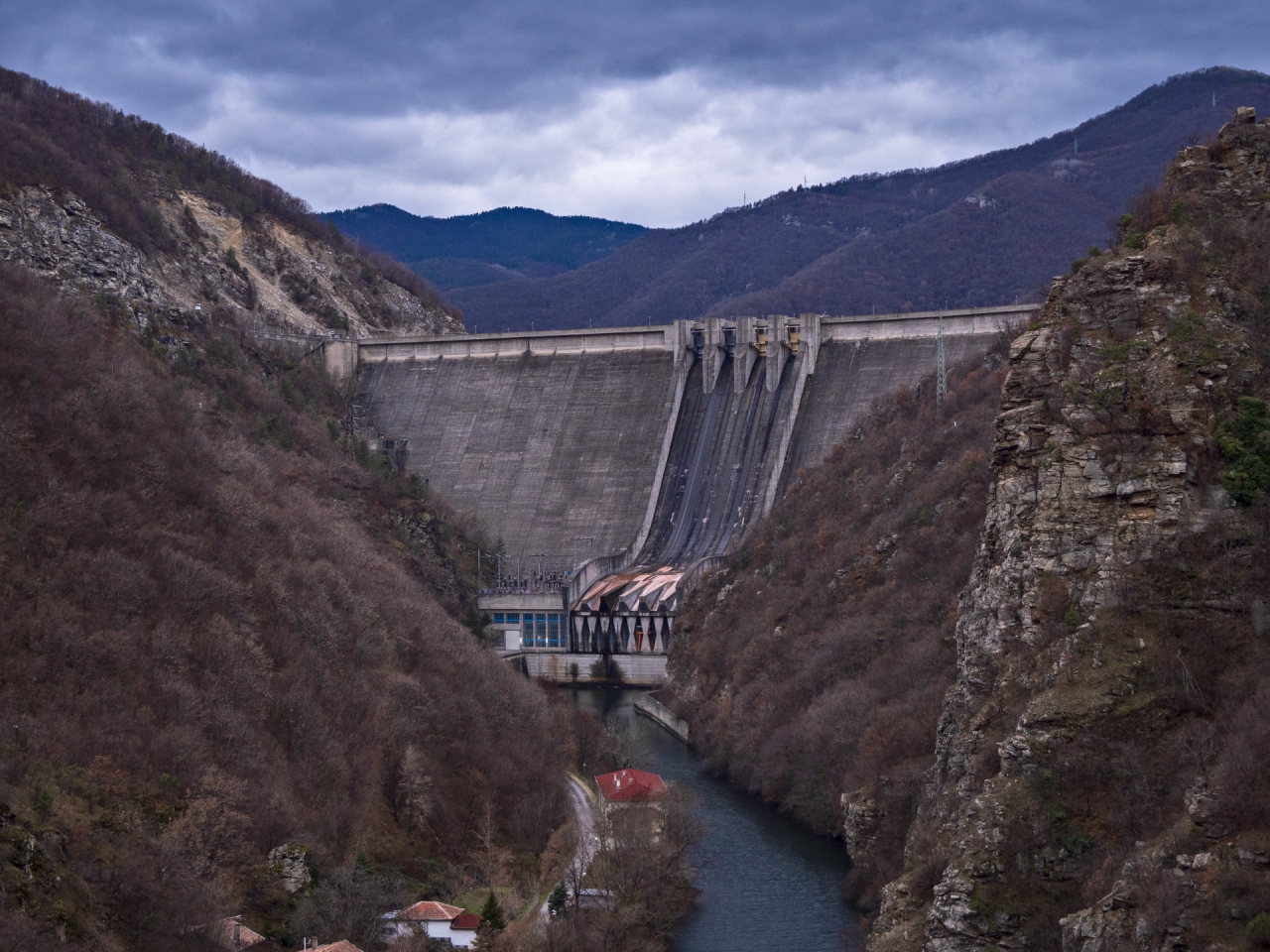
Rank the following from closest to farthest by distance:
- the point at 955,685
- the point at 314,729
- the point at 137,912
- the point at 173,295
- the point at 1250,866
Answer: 1. the point at 1250,866
2. the point at 137,912
3. the point at 955,685
4. the point at 314,729
5. the point at 173,295

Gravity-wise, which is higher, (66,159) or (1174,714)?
(66,159)

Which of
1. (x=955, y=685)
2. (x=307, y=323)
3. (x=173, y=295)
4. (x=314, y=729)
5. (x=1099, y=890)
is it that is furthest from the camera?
(x=307, y=323)

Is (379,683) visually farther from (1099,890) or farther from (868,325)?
(868,325)

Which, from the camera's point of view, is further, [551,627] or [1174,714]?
[551,627]

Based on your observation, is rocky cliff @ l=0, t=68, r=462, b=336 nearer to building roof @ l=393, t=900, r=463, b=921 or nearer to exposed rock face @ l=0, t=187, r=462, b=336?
exposed rock face @ l=0, t=187, r=462, b=336

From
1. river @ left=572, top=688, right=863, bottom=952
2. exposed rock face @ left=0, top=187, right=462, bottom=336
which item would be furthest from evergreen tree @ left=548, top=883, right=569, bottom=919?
exposed rock face @ left=0, top=187, right=462, bottom=336

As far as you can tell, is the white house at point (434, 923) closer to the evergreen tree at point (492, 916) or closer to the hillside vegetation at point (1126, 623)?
the evergreen tree at point (492, 916)

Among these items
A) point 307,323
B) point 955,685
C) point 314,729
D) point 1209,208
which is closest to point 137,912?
point 314,729
